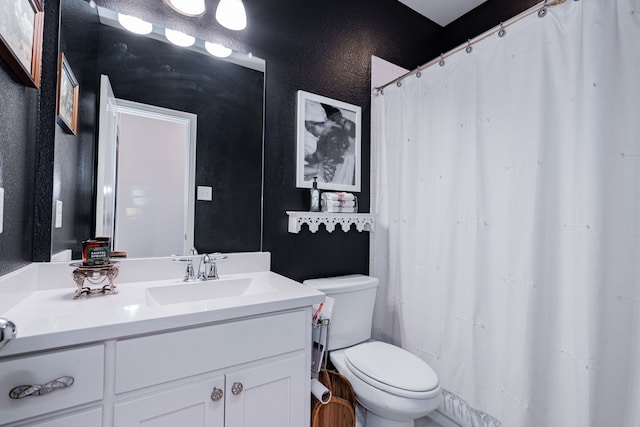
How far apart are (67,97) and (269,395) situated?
1.33m

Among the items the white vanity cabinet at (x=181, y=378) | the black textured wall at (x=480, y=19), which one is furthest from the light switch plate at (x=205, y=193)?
the black textured wall at (x=480, y=19)

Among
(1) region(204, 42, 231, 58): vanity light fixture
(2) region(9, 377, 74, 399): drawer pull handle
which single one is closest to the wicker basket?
(2) region(9, 377, 74, 399): drawer pull handle

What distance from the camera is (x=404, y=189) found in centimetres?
186

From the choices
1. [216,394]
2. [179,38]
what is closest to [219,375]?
[216,394]

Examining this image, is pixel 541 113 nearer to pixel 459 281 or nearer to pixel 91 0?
pixel 459 281

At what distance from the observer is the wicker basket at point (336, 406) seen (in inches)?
50.9

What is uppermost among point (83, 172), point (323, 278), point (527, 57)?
point (527, 57)

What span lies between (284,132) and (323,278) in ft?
2.93

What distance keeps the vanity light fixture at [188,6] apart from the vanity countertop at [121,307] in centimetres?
118

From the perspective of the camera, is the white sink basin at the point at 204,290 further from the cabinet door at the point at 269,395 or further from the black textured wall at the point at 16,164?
the black textured wall at the point at 16,164

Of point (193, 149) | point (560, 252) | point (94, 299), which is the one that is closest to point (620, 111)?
point (560, 252)

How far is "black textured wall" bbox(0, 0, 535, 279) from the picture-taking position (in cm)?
96

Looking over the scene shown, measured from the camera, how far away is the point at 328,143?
187cm

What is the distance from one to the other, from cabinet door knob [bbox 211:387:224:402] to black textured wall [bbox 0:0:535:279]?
70 centimetres
